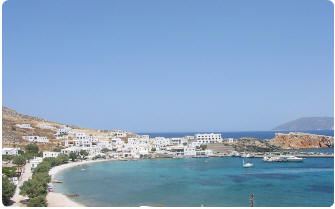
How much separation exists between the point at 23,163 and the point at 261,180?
28.8 ft

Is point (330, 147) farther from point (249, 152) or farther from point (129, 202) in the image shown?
point (129, 202)

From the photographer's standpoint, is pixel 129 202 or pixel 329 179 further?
pixel 329 179

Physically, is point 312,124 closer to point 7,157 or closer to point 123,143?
point 123,143

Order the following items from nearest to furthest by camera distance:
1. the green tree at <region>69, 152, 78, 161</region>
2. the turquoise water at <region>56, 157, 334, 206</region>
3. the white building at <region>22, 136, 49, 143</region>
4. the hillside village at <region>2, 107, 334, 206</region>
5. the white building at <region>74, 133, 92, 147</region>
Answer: the turquoise water at <region>56, 157, 334, 206</region>
the hillside village at <region>2, 107, 334, 206</region>
the green tree at <region>69, 152, 78, 161</region>
the white building at <region>22, 136, 49, 143</region>
the white building at <region>74, 133, 92, 147</region>

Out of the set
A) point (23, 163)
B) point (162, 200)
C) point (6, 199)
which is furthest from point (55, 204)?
point (23, 163)

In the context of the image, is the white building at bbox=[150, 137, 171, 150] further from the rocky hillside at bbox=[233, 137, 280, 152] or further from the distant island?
the distant island

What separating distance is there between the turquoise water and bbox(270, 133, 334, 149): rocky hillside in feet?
27.4

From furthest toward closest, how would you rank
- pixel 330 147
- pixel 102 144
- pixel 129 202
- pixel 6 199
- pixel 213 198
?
pixel 330 147 → pixel 102 144 → pixel 213 198 → pixel 129 202 → pixel 6 199

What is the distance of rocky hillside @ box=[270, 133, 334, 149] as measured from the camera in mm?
30453

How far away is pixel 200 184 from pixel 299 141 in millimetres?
18285

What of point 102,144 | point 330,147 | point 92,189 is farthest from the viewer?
point 330,147

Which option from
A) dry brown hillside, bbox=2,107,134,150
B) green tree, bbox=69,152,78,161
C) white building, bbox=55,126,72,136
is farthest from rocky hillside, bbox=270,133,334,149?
green tree, bbox=69,152,78,161

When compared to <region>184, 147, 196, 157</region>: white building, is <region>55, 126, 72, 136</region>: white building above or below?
above

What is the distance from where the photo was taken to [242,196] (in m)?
12.2
